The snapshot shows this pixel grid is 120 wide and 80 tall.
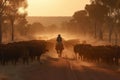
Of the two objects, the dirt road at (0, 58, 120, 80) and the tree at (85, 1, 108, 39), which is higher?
the tree at (85, 1, 108, 39)

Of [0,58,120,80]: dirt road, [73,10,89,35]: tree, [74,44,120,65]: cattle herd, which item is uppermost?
[73,10,89,35]: tree

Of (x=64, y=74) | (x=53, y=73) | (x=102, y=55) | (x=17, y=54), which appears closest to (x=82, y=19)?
(x=102, y=55)

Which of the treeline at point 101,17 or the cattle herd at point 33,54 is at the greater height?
the treeline at point 101,17

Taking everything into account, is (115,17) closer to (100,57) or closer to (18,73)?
(100,57)

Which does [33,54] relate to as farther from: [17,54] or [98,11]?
[98,11]

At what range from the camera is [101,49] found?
3052cm

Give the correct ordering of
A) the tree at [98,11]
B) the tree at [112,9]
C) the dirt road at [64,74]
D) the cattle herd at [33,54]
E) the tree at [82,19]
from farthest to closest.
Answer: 1. the tree at [82,19]
2. the tree at [98,11]
3. the tree at [112,9]
4. the cattle herd at [33,54]
5. the dirt road at [64,74]

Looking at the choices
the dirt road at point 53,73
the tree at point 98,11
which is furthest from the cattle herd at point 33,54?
the tree at point 98,11

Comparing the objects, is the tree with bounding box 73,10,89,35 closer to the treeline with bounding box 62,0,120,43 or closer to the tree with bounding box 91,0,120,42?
the treeline with bounding box 62,0,120,43

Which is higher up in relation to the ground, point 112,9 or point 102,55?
point 112,9

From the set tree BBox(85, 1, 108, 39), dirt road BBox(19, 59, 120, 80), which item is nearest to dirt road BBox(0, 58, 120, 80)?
dirt road BBox(19, 59, 120, 80)

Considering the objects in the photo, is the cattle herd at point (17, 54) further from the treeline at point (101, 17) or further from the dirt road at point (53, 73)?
the treeline at point (101, 17)

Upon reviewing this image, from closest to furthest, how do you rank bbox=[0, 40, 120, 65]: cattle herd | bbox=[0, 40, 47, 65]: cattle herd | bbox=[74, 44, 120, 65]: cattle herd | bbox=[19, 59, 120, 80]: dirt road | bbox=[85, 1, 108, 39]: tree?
1. bbox=[19, 59, 120, 80]: dirt road
2. bbox=[0, 40, 47, 65]: cattle herd
3. bbox=[0, 40, 120, 65]: cattle herd
4. bbox=[74, 44, 120, 65]: cattle herd
5. bbox=[85, 1, 108, 39]: tree

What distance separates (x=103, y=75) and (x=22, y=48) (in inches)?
364
